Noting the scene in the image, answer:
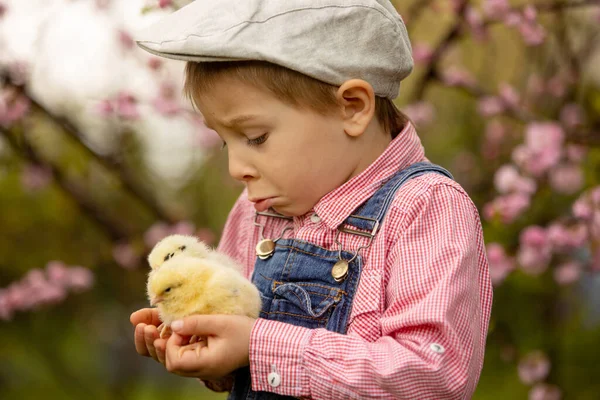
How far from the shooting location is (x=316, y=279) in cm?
148

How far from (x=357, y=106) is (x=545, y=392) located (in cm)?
242

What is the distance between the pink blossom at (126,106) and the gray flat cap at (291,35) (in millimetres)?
1954

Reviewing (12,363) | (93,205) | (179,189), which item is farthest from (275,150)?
(12,363)

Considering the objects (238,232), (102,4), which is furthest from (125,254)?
(238,232)

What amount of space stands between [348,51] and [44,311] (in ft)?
14.5

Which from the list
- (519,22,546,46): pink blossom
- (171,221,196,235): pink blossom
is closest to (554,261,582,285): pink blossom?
(519,22,546,46): pink blossom

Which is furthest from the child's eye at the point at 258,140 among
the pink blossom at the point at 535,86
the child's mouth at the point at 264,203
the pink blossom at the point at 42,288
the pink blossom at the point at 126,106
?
the pink blossom at the point at 535,86

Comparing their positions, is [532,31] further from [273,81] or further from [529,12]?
[273,81]

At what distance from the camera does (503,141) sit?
4055 mm

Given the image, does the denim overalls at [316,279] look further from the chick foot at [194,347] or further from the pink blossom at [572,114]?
the pink blossom at [572,114]

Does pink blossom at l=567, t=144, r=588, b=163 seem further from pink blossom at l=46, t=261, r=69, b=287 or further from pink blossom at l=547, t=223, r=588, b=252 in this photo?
pink blossom at l=46, t=261, r=69, b=287

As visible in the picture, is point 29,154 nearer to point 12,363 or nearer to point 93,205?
point 93,205

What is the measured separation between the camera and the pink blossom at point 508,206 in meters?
2.67

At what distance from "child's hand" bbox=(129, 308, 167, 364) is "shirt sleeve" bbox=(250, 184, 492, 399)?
0.20m
